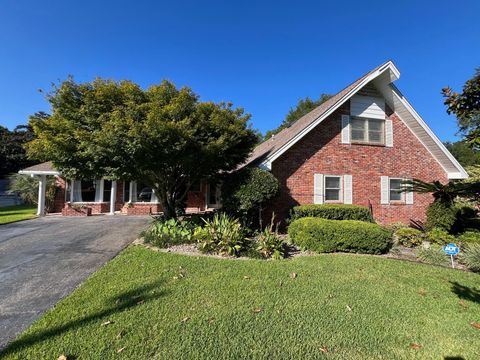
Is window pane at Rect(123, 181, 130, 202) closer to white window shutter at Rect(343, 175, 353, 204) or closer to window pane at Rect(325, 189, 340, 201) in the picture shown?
window pane at Rect(325, 189, 340, 201)

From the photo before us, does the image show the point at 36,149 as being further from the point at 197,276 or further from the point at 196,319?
the point at 196,319

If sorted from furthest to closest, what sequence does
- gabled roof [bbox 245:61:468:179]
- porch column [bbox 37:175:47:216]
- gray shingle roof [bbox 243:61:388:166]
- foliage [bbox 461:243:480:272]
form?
porch column [bbox 37:175:47:216] → gray shingle roof [bbox 243:61:388:166] → gabled roof [bbox 245:61:468:179] → foliage [bbox 461:243:480:272]

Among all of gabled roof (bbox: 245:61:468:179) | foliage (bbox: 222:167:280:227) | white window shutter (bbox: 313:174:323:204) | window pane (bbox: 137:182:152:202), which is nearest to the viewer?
foliage (bbox: 222:167:280:227)

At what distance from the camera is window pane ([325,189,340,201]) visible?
37.6 ft

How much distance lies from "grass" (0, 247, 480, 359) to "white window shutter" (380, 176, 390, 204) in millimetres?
6462

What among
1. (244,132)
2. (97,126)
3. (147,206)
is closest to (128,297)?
(97,126)

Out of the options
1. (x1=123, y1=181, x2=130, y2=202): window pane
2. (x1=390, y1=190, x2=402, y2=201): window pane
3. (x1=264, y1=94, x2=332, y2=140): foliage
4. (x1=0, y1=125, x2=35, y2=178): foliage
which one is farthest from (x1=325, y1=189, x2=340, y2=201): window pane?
(x1=0, y1=125, x2=35, y2=178): foliage

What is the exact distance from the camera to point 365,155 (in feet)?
39.2

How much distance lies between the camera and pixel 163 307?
3828mm

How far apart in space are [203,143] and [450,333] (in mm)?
6882

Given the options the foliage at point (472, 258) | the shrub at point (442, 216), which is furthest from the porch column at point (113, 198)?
the foliage at point (472, 258)

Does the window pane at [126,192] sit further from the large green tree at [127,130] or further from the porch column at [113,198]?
the large green tree at [127,130]

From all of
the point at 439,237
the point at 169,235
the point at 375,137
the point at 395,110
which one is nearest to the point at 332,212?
the point at 439,237

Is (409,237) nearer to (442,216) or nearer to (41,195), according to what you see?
(442,216)
